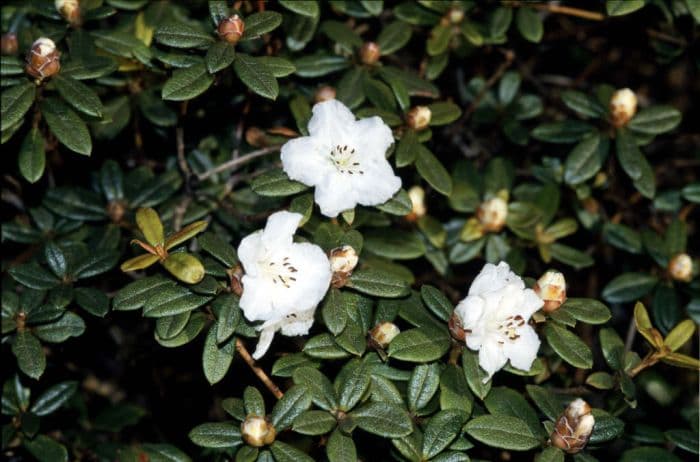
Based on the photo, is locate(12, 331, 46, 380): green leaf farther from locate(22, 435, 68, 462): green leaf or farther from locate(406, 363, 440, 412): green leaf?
locate(406, 363, 440, 412): green leaf

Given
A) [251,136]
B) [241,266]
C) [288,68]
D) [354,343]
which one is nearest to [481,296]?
[354,343]

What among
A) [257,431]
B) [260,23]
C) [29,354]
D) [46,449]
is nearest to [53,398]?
[46,449]

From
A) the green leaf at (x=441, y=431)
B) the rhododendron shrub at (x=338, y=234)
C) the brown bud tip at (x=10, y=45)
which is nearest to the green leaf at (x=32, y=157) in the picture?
the rhododendron shrub at (x=338, y=234)

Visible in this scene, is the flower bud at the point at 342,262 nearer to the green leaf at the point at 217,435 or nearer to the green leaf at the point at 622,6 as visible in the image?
the green leaf at the point at 217,435

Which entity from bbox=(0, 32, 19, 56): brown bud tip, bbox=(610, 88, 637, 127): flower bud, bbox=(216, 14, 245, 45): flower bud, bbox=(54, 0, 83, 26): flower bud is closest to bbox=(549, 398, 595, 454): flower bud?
bbox=(610, 88, 637, 127): flower bud

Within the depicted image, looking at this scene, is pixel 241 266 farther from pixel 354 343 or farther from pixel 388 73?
pixel 388 73
